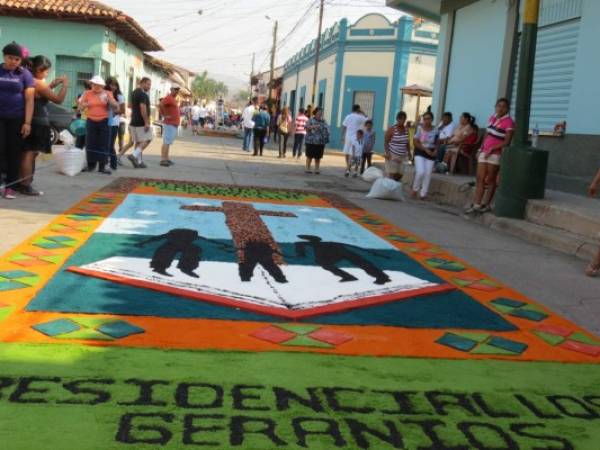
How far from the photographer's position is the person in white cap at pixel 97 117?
36.2 ft

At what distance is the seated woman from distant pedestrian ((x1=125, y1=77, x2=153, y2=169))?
616 centimetres

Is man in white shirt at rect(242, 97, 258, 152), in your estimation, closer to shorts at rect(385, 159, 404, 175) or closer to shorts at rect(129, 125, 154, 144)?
shorts at rect(129, 125, 154, 144)

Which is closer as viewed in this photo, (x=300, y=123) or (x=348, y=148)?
(x=348, y=148)

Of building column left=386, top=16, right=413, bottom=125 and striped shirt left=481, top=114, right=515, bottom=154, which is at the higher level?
building column left=386, top=16, right=413, bottom=125

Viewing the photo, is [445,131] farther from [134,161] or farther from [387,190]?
[134,161]

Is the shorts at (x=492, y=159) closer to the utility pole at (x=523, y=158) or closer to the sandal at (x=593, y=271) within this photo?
the utility pole at (x=523, y=158)

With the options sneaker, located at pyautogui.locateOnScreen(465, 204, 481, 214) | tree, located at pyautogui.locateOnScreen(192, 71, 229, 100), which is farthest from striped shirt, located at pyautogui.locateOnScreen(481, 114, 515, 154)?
tree, located at pyautogui.locateOnScreen(192, 71, 229, 100)

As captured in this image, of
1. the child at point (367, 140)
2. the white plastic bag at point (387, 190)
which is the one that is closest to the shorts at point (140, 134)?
the white plastic bag at point (387, 190)

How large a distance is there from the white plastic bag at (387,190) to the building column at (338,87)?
20464 millimetres

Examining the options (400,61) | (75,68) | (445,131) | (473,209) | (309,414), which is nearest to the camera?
(309,414)

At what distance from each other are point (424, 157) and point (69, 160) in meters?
5.92

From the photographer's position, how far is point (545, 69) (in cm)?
1240

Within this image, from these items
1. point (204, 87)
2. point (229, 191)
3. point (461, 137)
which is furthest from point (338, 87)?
point (204, 87)

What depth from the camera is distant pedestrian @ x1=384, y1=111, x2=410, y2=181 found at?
12.5 m
